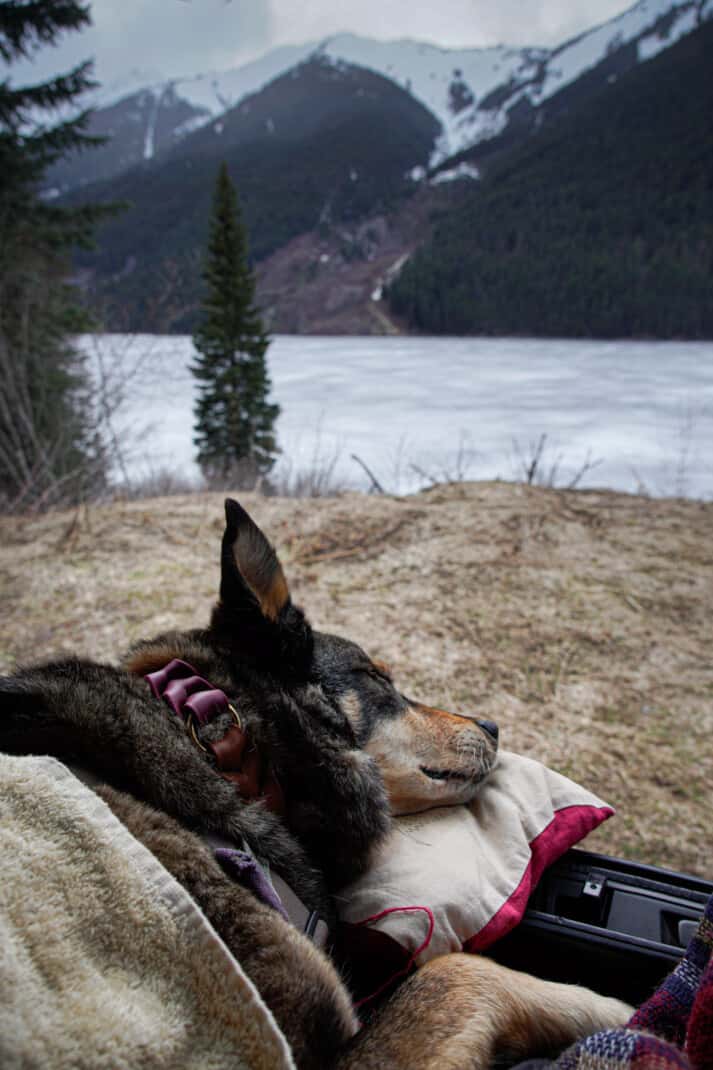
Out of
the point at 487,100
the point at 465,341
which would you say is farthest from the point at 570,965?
the point at 487,100

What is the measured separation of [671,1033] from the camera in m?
1.18

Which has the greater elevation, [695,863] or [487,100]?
[487,100]

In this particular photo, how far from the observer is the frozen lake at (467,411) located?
10195 millimetres

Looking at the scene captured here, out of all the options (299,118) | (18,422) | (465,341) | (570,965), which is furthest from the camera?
(299,118)

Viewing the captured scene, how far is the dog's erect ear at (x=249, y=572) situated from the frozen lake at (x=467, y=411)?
681 cm

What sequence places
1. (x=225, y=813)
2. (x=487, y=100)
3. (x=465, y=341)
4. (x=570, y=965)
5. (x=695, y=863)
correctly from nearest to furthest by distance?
(x=225, y=813)
(x=570, y=965)
(x=695, y=863)
(x=465, y=341)
(x=487, y=100)

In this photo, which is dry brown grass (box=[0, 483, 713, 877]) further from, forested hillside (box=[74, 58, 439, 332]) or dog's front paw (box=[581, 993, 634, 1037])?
forested hillside (box=[74, 58, 439, 332])

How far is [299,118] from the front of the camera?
12925 centimetres

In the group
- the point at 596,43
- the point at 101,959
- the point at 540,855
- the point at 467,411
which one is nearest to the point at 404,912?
the point at 540,855

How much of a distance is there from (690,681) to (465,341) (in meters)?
38.1

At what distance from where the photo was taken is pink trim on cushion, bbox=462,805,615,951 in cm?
164

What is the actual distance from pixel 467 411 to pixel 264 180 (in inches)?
3053

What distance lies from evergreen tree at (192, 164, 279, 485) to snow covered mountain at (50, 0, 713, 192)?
25.6 m

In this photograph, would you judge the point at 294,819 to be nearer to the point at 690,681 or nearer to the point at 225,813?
the point at 225,813
